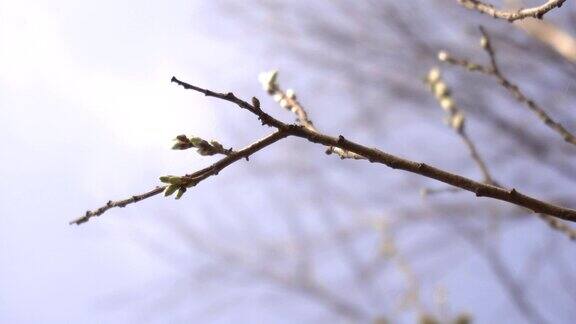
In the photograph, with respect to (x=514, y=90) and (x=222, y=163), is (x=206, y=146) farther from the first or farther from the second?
(x=514, y=90)

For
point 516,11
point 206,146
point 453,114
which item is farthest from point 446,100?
point 206,146

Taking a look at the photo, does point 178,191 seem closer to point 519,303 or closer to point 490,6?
point 490,6

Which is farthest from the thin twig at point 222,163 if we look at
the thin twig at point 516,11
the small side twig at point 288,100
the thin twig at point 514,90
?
the thin twig at point 514,90

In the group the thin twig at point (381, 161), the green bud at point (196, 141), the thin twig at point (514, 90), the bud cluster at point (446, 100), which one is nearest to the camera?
the thin twig at point (381, 161)

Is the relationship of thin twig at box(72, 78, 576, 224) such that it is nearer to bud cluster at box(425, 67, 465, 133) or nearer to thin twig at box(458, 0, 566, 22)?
thin twig at box(458, 0, 566, 22)

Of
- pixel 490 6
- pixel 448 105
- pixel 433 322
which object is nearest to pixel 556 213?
pixel 490 6

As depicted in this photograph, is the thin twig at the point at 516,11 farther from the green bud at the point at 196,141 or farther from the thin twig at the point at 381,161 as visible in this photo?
the green bud at the point at 196,141
